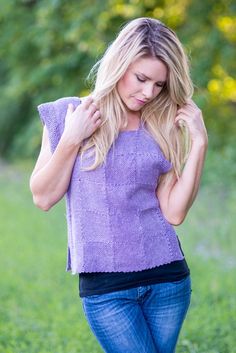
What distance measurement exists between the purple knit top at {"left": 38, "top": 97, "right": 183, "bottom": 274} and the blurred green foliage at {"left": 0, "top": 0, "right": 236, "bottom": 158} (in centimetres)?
676

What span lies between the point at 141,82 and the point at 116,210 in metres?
0.51

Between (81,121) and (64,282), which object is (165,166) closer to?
(81,121)

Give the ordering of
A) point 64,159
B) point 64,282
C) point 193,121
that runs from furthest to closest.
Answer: point 64,282, point 193,121, point 64,159

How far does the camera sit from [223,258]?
843 centimetres

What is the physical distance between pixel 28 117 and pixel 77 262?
699 inches

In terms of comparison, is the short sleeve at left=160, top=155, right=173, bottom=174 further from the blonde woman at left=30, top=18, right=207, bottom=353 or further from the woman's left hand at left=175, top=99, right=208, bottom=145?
the woman's left hand at left=175, top=99, right=208, bottom=145

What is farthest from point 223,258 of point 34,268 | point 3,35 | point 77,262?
point 3,35

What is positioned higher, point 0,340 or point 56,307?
point 0,340

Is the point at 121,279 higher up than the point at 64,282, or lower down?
higher up

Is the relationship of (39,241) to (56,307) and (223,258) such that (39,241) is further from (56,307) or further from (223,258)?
(56,307)

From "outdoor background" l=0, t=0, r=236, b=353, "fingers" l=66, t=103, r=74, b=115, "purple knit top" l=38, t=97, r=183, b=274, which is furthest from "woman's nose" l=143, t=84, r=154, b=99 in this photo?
"outdoor background" l=0, t=0, r=236, b=353

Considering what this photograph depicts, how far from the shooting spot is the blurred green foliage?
1102 cm

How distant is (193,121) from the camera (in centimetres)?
319

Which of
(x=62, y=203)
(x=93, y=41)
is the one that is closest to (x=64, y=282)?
(x=93, y=41)
